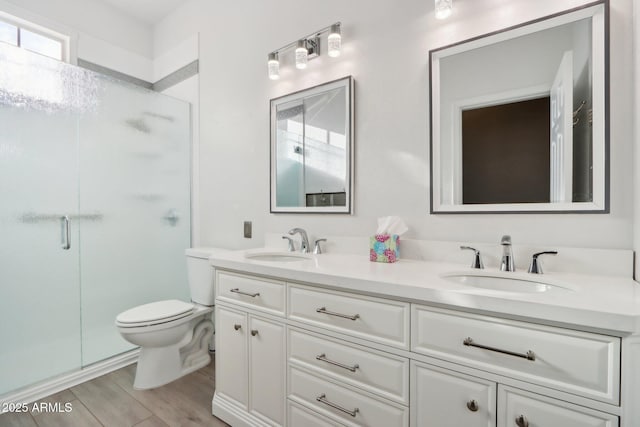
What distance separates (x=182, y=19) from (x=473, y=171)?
8.88 ft

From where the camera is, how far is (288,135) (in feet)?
6.48

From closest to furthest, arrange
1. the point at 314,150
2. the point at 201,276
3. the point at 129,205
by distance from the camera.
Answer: the point at 314,150
the point at 201,276
the point at 129,205

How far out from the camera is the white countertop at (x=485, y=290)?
72 cm

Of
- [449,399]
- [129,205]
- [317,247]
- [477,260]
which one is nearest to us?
[449,399]

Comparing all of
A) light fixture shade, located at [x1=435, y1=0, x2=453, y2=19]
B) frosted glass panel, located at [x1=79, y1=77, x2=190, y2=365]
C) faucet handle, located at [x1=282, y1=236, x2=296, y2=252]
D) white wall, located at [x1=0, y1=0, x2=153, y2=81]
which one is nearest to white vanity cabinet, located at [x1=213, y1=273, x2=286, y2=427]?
faucet handle, located at [x1=282, y1=236, x2=296, y2=252]

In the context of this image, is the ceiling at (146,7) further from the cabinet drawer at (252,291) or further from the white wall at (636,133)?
the white wall at (636,133)

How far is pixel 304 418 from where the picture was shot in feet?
4.12

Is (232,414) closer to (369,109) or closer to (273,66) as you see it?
(369,109)

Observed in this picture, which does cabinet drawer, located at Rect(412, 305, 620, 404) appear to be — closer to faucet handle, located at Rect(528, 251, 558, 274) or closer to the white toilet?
faucet handle, located at Rect(528, 251, 558, 274)

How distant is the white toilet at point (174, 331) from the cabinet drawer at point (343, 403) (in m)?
1.01

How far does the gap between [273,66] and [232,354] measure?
1658 millimetres

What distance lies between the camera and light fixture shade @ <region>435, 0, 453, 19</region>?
130 cm

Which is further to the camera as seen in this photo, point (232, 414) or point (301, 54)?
point (301, 54)

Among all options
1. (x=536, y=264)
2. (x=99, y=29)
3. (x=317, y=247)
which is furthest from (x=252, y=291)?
(x=99, y=29)
